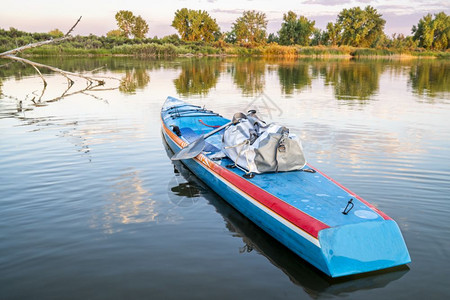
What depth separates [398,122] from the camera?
1241 centimetres

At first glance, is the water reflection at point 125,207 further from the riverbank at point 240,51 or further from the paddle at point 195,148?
the riverbank at point 240,51

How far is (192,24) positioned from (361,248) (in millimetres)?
95988

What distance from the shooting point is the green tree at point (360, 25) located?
87969 mm

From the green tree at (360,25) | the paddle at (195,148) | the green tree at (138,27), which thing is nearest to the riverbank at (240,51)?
the green tree at (360,25)

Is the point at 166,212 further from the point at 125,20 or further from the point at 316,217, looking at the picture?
the point at 125,20

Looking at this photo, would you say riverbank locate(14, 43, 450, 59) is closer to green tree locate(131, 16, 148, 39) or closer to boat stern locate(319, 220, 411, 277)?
green tree locate(131, 16, 148, 39)

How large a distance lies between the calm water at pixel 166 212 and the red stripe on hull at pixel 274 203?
588 millimetres

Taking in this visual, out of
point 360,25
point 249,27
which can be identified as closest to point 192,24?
point 249,27

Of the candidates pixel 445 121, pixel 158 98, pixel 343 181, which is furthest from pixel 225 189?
pixel 158 98

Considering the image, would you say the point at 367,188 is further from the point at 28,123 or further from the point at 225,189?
the point at 28,123

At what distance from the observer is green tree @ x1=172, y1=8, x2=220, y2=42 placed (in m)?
93.7

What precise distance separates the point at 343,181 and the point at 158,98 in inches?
510

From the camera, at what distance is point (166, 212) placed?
599 centimetres

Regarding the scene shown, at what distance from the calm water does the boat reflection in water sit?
2cm
